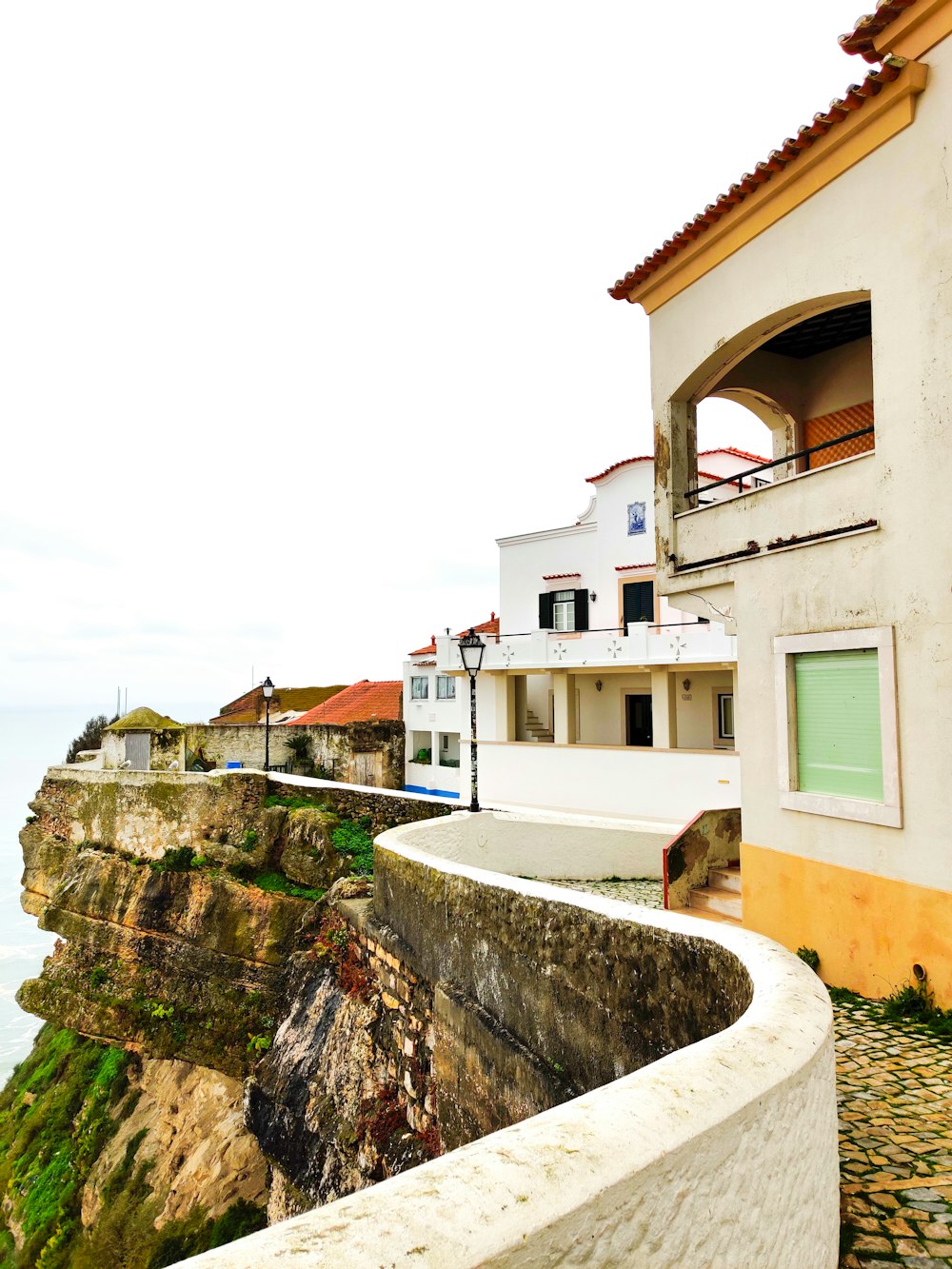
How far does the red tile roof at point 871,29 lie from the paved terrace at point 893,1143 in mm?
7661

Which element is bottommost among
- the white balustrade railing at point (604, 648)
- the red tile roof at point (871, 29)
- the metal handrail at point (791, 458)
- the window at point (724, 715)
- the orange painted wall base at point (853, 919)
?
the orange painted wall base at point (853, 919)

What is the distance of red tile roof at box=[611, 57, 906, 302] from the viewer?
20.1 feet

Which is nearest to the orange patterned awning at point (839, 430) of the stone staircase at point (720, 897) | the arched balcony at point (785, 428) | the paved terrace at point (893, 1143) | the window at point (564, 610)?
the arched balcony at point (785, 428)

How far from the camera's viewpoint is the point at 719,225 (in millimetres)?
7918

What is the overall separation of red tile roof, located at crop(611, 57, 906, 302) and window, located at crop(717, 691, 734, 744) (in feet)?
47.0

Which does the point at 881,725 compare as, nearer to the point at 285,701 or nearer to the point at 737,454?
the point at 737,454

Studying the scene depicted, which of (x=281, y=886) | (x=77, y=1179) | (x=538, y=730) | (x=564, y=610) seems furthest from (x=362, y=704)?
(x=77, y=1179)

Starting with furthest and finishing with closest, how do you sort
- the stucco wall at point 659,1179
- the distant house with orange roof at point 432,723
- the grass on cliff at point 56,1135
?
the distant house with orange roof at point 432,723, the grass on cliff at point 56,1135, the stucco wall at point 659,1179

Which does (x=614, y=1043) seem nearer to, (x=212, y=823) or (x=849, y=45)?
(x=849, y=45)

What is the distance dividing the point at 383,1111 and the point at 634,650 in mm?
13612

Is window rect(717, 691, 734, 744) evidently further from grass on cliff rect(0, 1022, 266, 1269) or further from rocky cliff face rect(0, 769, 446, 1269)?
grass on cliff rect(0, 1022, 266, 1269)

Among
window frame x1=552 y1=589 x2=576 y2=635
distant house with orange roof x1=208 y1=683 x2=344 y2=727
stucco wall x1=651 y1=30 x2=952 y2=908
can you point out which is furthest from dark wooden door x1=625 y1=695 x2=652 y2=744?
distant house with orange roof x1=208 y1=683 x2=344 y2=727

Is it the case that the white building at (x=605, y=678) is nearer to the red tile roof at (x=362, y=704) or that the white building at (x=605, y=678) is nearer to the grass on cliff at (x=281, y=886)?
the red tile roof at (x=362, y=704)

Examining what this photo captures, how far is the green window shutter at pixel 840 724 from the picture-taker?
250 inches
